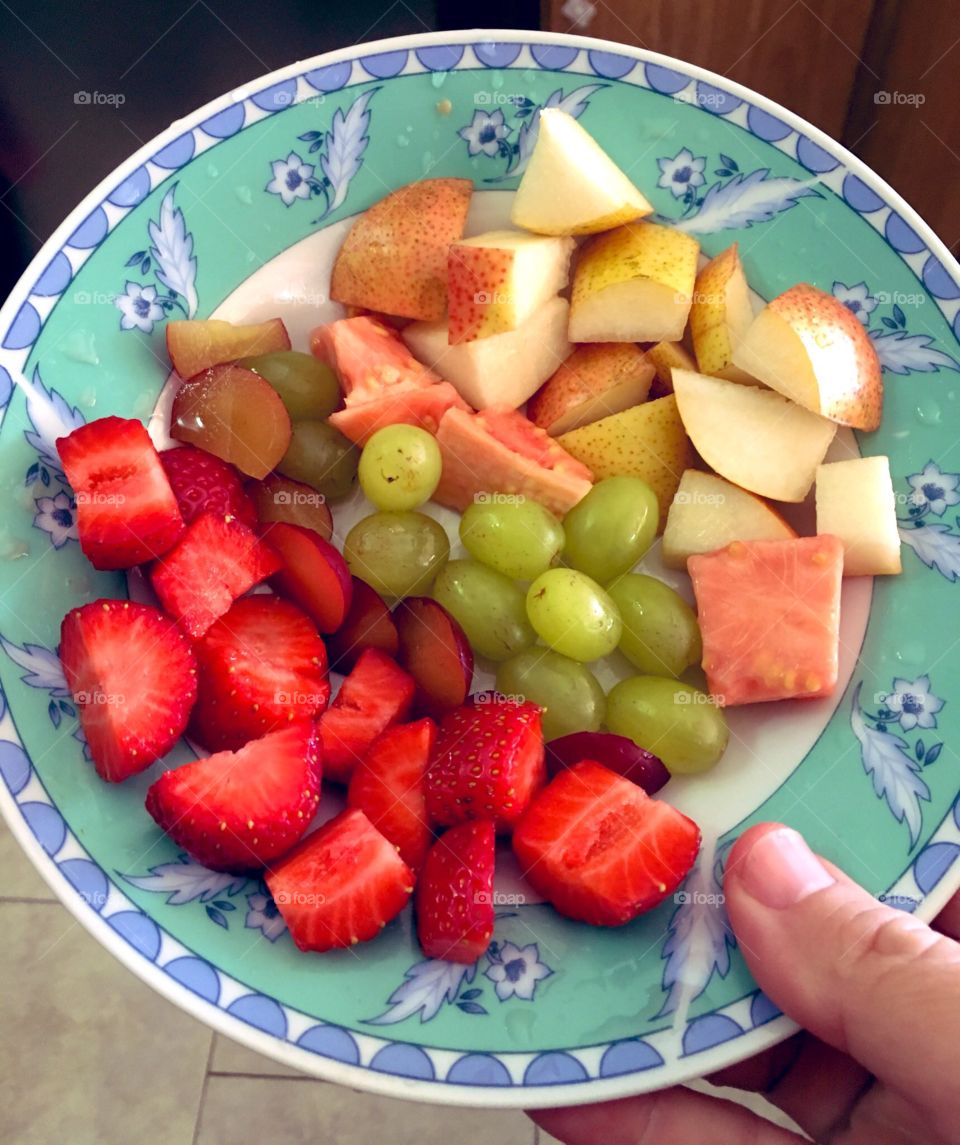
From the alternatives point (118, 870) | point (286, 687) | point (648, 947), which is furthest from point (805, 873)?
point (118, 870)

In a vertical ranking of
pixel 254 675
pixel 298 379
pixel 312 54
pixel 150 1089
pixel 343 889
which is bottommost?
pixel 150 1089

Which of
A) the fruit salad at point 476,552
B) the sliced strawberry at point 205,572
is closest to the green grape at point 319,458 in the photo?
the fruit salad at point 476,552

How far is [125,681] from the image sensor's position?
35.9 inches

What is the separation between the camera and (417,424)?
115 centimetres

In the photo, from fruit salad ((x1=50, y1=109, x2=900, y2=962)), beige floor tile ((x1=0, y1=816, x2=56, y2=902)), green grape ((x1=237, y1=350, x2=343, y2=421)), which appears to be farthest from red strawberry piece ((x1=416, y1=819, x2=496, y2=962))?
beige floor tile ((x1=0, y1=816, x2=56, y2=902))

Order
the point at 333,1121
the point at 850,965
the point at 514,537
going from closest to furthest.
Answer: the point at 850,965
the point at 514,537
the point at 333,1121

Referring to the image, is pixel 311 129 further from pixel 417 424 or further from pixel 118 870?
pixel 118 870

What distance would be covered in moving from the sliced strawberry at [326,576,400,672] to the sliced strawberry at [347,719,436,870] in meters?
0.11

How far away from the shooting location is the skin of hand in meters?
0.78

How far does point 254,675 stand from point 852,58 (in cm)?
126

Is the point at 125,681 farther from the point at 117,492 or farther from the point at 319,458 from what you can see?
the point at 319,458

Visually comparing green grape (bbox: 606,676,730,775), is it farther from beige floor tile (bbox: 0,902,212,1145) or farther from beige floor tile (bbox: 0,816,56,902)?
beige floor tile (bbox: 0,816,56,902)

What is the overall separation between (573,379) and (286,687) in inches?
18.9

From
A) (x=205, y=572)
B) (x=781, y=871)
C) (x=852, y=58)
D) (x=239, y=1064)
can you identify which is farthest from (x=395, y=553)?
(x=852, y=58)
